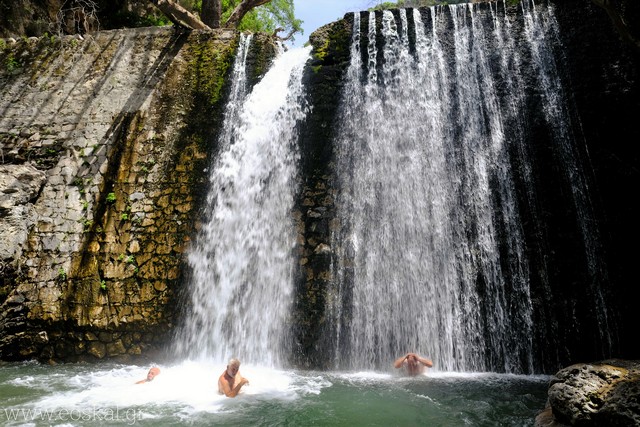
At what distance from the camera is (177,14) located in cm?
969

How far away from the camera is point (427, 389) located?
493 cm

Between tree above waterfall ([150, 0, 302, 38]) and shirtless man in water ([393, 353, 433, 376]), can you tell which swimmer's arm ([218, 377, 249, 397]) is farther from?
tree above waterfall ([150, 0, 302, 38])

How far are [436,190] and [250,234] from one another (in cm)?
334

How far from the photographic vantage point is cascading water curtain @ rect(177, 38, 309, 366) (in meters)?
6.60

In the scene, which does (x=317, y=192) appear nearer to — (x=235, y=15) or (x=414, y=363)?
(x=414, y=363)

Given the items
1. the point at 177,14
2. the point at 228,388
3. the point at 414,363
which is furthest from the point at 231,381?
the point at 177,14

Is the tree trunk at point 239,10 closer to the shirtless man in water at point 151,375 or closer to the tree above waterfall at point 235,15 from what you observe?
the tree above waterfall at point 235,15

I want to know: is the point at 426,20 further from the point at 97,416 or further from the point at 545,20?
the point at 97,416

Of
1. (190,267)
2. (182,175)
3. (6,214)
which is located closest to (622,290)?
(190,267)

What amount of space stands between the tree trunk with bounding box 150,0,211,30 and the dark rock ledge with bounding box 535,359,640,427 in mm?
9998

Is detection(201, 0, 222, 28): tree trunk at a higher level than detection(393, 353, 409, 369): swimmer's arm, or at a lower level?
higher

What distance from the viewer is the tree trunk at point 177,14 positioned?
9461 mm

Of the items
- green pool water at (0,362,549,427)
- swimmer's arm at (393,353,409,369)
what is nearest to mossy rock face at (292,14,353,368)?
green pool water at (0,362,549,427)

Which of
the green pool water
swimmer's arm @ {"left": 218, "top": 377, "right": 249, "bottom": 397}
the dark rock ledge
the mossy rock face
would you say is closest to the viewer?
the dark rock ledge
